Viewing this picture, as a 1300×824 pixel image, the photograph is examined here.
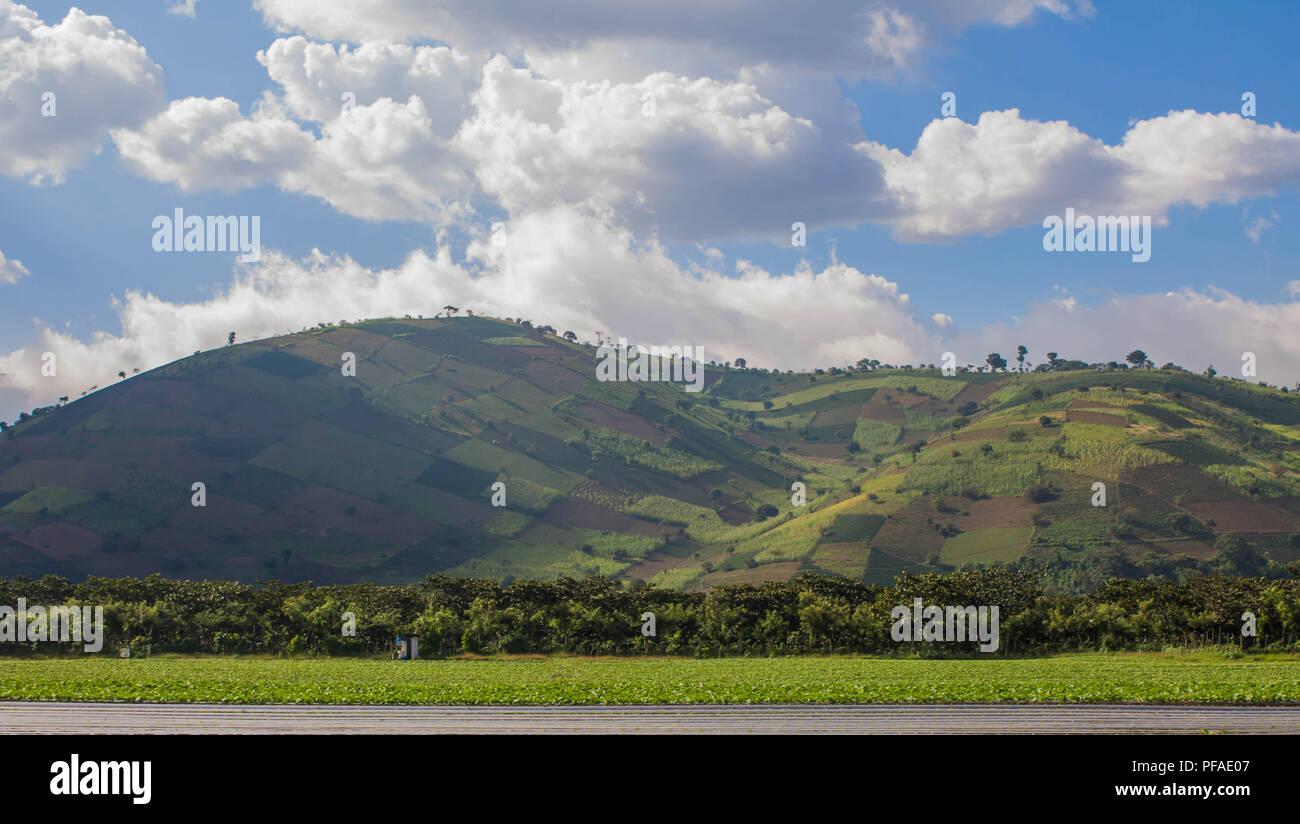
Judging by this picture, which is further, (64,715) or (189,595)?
(189,595)

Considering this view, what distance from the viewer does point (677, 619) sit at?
7219 cm

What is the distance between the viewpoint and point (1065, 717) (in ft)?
105

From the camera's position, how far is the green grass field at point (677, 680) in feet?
123

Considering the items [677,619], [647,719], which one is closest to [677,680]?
[647,719]

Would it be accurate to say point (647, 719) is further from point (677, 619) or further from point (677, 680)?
point (677, 619)

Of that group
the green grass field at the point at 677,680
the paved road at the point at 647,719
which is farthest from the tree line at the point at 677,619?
the paved road at the point at 647,719

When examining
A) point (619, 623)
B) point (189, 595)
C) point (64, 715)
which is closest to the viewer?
point (64, 715)

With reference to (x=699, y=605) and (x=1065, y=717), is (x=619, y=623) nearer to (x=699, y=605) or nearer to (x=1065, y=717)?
(x=699, y=605)

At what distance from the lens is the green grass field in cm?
3756

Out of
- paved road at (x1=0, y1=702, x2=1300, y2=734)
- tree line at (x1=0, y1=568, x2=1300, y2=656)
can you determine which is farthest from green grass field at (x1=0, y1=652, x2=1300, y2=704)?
tree line at (x1=0, y1=568, x2=1300, y2=656)

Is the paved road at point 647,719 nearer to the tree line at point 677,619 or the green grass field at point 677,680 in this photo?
the green grass field at point 677,680

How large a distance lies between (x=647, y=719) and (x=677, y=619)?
129ft
